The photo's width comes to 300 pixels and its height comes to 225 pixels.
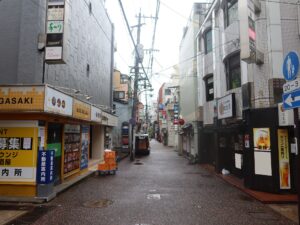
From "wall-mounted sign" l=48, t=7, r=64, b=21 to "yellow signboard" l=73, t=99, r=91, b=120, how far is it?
3.57 metres

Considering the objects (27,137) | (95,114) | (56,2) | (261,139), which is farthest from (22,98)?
(261,139)

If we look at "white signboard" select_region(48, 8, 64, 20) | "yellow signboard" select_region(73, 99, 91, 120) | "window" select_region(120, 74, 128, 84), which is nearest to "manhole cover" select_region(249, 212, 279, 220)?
"yellow signboard" select_region(73, 99, 91, 120)

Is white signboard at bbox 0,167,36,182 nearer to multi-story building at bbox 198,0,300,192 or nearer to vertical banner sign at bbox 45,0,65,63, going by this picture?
vertical banner sign at bbox 45,0,65,63

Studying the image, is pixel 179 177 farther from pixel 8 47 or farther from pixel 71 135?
pixel 8 47

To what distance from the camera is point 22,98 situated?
27.9 feet

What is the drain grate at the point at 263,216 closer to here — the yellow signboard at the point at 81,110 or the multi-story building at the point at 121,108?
the yellow signboard at the point at 81,110

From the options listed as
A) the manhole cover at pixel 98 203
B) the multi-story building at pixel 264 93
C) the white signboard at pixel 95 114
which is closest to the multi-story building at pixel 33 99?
the manhole cover at pixel 98 203

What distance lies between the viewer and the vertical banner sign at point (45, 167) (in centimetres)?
892

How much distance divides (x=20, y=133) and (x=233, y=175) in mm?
10633

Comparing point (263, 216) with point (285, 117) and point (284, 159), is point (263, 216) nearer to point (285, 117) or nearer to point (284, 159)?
point (284, 159)

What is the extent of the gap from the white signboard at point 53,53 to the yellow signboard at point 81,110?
2.69 metres

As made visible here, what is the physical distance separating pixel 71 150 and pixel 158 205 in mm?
6297

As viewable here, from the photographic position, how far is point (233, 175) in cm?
1417

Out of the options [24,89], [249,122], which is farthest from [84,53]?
[249,122]
